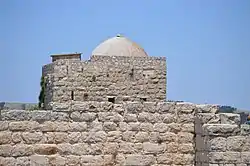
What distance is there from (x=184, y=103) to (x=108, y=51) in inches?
465

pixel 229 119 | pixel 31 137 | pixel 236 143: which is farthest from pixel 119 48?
pixel 236 143

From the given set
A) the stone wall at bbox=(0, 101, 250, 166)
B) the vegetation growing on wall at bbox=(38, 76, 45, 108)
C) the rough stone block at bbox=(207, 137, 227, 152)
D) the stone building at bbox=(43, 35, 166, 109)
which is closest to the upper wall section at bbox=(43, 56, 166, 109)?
the stone building at bbox=(43, 35, 166, 109)

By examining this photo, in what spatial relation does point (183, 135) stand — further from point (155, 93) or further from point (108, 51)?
point (108, 51)

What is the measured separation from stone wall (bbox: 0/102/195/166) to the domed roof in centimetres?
1160

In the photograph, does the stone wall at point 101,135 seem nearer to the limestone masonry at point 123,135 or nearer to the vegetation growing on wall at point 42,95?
the limestone masonry at point 123,135

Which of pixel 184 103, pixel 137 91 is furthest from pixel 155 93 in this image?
pixel 184 103

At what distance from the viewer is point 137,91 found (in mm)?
16859

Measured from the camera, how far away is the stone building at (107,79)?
645 inches

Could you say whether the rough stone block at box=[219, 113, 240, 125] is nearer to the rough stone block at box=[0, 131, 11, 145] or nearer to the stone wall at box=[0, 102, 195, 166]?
the stone wall at box=[0, 102, 195, 166]

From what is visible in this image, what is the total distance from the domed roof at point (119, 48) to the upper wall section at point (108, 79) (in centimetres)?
206

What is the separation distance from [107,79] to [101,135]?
9469 millimetres

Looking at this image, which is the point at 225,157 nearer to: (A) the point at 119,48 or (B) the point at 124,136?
(B) the point at 124,136

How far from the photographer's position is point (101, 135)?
734 cm

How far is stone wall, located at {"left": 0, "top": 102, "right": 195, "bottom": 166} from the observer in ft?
23.6
